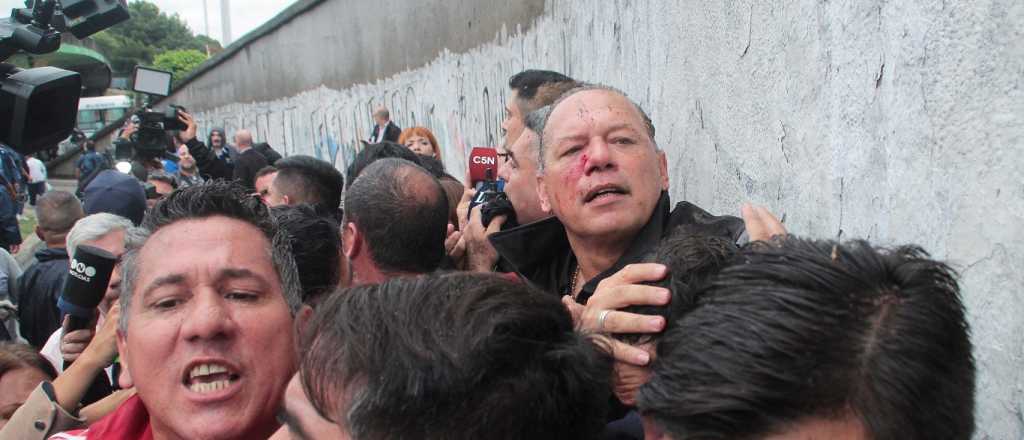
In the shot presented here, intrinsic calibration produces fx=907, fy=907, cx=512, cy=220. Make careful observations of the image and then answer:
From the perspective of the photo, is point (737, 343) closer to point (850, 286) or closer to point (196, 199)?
point (850, 286)

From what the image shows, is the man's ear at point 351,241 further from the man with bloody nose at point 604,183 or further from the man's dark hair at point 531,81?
the man's dark hair at point 531,81

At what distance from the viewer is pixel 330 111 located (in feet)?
47.4

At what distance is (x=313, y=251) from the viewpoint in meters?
2.63

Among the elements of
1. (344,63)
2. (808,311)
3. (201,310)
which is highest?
(344,63)

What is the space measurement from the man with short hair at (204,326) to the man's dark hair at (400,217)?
76 cm

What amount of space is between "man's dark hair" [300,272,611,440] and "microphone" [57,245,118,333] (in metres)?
1.45

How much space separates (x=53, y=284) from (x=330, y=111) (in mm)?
10485

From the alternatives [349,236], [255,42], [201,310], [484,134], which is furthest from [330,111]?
[201,310]

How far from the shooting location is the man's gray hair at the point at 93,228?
148 inches

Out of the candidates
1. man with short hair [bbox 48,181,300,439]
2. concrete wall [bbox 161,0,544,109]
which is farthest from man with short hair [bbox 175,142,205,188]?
man with short hair [bbox 48,181,300,439]

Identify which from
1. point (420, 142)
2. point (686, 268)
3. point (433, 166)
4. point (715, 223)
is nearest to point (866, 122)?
point (715, 223)

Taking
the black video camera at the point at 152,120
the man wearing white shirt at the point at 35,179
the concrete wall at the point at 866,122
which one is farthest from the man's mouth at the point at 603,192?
the man wearing white shirt at the point at 35,179

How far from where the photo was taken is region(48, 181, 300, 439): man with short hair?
177 centimetres

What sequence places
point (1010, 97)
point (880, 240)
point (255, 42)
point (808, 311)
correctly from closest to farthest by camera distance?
point (808, 311) → point (1010, 97) → point (880, 240) → point (255, 42)
